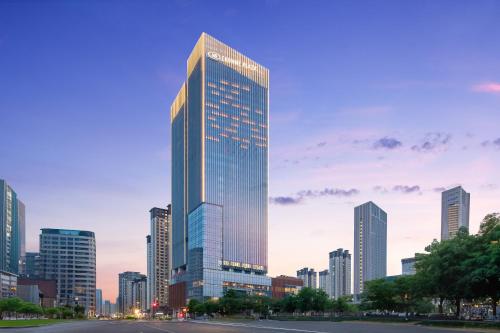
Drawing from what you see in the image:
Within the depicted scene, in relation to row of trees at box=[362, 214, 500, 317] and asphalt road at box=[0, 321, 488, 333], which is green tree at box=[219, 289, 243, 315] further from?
row of trees at box=[362, 214, 500, 317]

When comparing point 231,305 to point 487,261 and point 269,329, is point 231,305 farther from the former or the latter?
point 487,261

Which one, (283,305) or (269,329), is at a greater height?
(269,329)

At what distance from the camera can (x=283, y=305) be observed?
155 meters

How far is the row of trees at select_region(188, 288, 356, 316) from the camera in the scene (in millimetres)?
140750

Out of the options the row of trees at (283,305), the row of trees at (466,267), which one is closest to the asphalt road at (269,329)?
the row of trees at (466,267)

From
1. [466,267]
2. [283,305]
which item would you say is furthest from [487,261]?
[283,305]

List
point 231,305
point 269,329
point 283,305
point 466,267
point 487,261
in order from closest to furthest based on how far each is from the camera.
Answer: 1. point 487,261
2. point 466,267
3. point 269,329
4. point 283,305
5. point 231,305

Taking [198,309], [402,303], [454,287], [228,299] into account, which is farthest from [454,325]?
[198,309]

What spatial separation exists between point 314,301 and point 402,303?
4357 cm

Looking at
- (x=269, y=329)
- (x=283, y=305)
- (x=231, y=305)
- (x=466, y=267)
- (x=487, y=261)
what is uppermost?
(x=487, y=261)

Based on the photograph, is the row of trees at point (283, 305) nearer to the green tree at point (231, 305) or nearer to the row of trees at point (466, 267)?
the green tree at point (231, 305)

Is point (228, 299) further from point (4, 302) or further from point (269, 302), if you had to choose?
point (4, 302)

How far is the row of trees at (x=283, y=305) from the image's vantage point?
462ft

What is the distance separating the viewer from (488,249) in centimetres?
5219
